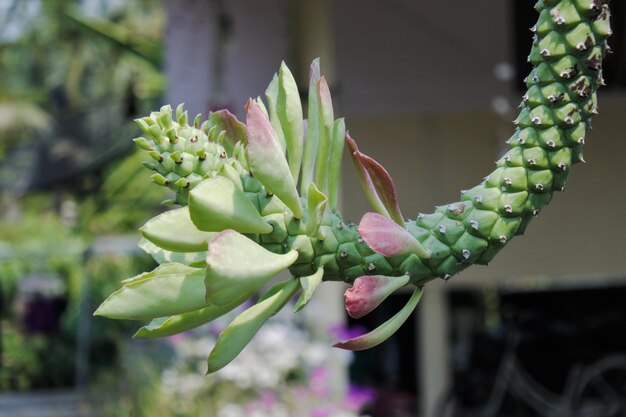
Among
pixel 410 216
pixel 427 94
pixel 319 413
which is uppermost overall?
pixel 427 94

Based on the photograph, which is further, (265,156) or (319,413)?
(319,413)

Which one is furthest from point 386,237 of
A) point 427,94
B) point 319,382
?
point 427,94

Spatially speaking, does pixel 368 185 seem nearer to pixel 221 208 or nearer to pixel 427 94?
pixel 221 208

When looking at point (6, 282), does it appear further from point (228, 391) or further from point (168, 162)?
point (168, 162)

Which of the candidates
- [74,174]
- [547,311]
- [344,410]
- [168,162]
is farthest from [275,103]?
[74,174]

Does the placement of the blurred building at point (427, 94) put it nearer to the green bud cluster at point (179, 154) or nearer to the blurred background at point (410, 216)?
the blurred background at point (410, 216)

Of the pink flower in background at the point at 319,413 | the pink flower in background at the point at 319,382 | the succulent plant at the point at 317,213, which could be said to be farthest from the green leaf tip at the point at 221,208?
the pink flower in background at the point at 319,382
